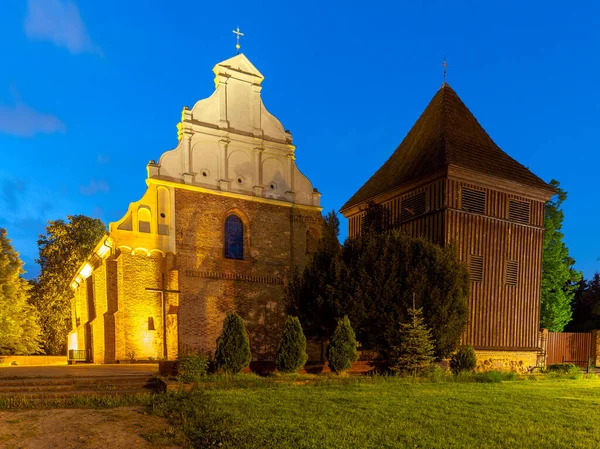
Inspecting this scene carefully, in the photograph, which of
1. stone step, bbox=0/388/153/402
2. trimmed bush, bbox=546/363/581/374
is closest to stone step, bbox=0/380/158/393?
stone step, bbox=0/388/153/402

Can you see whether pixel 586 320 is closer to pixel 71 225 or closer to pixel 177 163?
pixel 177 163

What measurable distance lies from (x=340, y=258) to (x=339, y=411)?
725 cm

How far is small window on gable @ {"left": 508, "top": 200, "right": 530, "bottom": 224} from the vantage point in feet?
56.3

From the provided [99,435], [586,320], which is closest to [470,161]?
[99,435]

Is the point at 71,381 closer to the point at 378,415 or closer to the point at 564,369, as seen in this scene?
the point at 378,415

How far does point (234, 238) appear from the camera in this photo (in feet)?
65.5

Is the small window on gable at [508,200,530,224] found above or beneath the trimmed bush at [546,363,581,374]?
above

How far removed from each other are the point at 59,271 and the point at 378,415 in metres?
28.3

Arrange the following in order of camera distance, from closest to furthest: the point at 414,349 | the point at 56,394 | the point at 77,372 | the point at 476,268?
the point at 56,394, the point at 77,372, the point at 414,349, the point at 476,268

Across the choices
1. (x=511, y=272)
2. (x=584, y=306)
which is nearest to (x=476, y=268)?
(x=511, y=272)

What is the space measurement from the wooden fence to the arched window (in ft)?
45.3

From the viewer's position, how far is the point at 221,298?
745 inches

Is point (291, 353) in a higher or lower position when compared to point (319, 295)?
lower

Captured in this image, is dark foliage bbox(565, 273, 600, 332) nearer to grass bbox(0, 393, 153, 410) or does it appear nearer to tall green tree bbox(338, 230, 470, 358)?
tall green tree bbox(338, 230, 470, 358)
